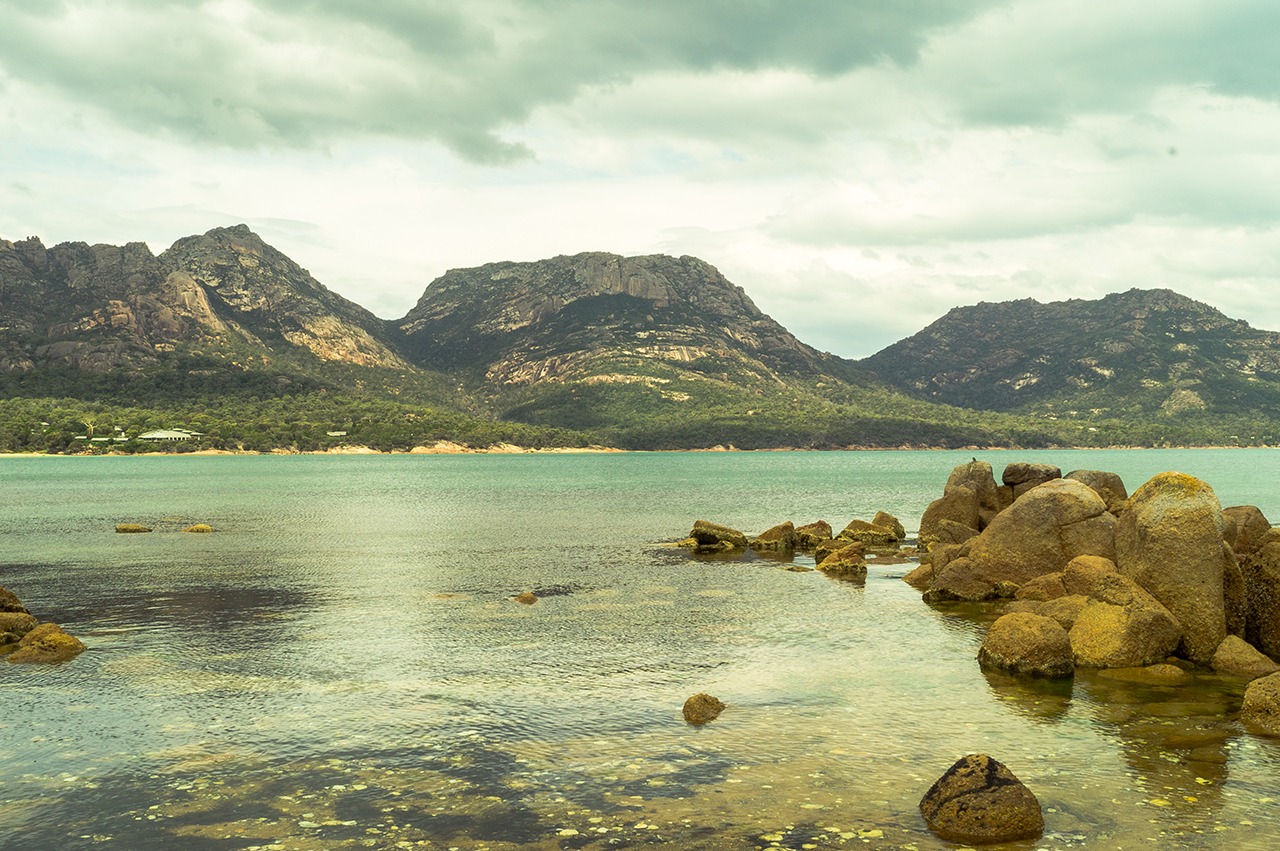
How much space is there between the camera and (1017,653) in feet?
70.3

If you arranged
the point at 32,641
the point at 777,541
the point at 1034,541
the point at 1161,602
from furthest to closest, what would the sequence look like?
the point at 777,541 → the point at 1034,541 → the point at 32,641 → the point at 1161,602

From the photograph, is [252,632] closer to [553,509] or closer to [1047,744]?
[1047,744]

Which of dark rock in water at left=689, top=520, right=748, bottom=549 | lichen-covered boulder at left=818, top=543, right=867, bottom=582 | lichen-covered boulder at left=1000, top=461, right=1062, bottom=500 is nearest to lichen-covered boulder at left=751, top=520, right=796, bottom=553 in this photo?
dark rock in water at left=689, top=520, right=748, bottom=549

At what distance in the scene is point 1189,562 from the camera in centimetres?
2242

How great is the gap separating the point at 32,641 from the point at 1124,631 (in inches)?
1166

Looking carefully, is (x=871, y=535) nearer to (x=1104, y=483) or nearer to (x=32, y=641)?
(x=1104, y=483)

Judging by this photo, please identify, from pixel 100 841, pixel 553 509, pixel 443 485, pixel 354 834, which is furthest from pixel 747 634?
pixel 443 485

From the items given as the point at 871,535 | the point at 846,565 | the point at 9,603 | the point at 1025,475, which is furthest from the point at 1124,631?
the point at 9,603

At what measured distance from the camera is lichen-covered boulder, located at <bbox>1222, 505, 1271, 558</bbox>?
27.8m

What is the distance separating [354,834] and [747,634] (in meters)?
16.7

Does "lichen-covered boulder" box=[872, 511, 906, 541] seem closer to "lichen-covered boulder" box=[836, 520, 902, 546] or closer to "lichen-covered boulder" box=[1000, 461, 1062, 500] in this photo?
"lichen-covered boulder" box=[836, 520, 902, 546]

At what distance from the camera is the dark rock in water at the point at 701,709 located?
17594 millimetres

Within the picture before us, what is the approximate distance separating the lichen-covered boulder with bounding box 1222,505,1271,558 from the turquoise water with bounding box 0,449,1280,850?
358 inches

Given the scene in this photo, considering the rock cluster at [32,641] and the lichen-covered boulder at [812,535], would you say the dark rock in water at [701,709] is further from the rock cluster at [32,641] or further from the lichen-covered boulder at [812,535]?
the lichen-covered boulder at [812,535]
